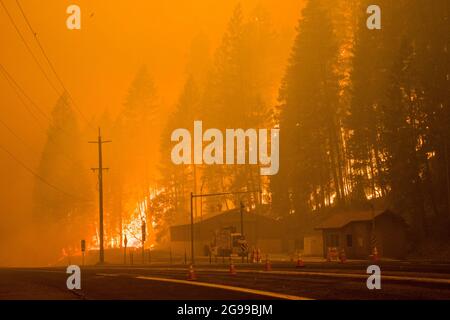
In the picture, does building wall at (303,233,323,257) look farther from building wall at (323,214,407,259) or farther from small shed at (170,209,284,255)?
small shed at (170,209,284,255)

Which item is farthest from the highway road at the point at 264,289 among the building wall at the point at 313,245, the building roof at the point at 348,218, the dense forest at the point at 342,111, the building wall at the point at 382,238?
the building wall at the point at 313,245

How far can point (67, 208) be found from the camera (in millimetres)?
114938

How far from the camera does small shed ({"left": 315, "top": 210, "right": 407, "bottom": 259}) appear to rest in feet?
159

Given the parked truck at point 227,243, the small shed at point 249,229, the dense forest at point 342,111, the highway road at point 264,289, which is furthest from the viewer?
the small shed at point 249,229

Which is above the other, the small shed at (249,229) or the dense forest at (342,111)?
the dense forest at (342,111)

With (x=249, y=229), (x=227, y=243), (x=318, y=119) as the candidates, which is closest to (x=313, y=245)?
(x=227, y=243)

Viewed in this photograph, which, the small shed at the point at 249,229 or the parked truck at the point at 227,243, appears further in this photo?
the small shed at the point at 249,229

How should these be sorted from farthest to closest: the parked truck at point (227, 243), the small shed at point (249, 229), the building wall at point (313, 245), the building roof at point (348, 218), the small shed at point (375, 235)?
the small shed at point (249, 229) < the parked truck at point (227, 243) < the building wall at point (313, 245) < the building roof at point (348, 218) < the small shed at point (375, 235)

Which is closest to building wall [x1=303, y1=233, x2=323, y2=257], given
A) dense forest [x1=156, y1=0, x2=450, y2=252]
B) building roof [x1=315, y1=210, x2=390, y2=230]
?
dense forest [x1=156, y1=0, x2=450, y2=252]

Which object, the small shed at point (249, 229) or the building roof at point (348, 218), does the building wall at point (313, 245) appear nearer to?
the building roof at point (348, 218)

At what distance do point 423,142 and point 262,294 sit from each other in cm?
3394

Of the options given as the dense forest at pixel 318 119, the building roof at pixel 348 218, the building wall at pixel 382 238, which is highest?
the dense forest at pixel 318 119

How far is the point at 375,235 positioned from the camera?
4838 centimetres

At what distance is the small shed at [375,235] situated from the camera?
48531 mm
